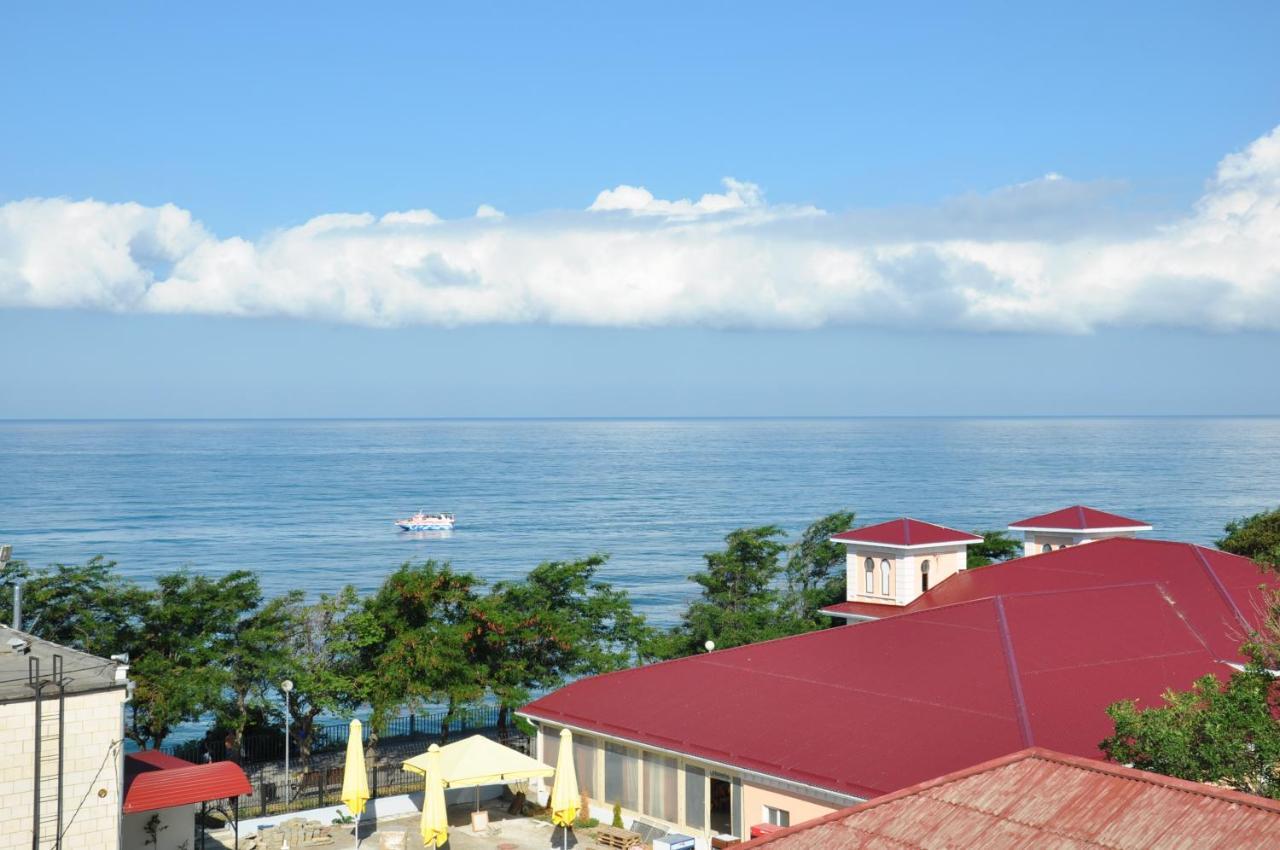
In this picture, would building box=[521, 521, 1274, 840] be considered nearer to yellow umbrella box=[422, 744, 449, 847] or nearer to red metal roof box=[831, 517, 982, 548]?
red metal roof box=[831, 517, 982, 548]

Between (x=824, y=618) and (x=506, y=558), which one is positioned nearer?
(x=824, y=618)

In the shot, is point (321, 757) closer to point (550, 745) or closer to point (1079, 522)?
point (550, 745)

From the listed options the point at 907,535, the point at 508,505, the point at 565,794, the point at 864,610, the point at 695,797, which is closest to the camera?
the point at 565,794

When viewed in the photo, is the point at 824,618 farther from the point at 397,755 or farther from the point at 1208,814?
the point at 1208,814

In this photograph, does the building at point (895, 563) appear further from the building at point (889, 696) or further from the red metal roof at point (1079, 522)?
the red metal roof at point (1079, 522)

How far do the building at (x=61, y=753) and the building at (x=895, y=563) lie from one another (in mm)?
19582

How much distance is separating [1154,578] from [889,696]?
984 cm

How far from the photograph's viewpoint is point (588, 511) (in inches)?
5049

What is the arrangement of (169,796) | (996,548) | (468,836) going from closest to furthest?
(169,796) < (468,836) < (996,548)

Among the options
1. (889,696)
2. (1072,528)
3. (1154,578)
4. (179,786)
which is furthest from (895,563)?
(179,786)

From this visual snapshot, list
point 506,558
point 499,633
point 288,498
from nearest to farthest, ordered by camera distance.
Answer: point 499,633
point 506,558
point 288,498

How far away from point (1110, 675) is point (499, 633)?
15998 millimetres

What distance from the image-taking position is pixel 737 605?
1688 inches

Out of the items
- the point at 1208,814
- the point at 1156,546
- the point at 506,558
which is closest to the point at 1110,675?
the point at 1156,546
